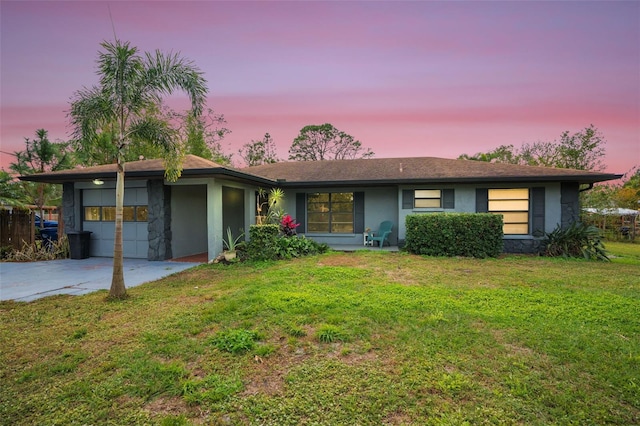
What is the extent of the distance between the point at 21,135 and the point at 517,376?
22.2 m

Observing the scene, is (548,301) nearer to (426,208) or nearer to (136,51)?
(426,208)

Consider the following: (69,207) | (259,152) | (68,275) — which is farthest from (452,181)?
(259,152)

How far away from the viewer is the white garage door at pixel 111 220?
31.1 feet

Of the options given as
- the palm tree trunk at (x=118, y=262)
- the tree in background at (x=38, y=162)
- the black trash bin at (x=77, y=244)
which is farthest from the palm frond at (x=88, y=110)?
the tree in background at (x=38, y=162)

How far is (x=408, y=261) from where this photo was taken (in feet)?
26.3

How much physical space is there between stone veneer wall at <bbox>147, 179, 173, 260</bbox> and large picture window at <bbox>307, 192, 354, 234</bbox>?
525 centimetres

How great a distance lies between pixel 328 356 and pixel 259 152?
93.8ft

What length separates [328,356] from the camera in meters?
3.02

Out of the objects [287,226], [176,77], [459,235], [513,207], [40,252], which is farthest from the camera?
[513,207]

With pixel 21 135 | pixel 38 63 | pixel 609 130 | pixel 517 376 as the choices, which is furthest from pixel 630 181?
pixel 21 135

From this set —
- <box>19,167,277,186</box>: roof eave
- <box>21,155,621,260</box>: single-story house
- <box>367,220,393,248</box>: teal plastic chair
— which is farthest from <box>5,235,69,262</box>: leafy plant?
<box>367,220,393,248</box>: teal plastic chair

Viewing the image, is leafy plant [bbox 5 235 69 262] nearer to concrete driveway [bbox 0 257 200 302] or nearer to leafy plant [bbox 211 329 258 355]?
concrete driveway [bbox 0 257 200 302]

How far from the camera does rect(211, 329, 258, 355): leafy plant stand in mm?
3160

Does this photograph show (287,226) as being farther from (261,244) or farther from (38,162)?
(38,162)
